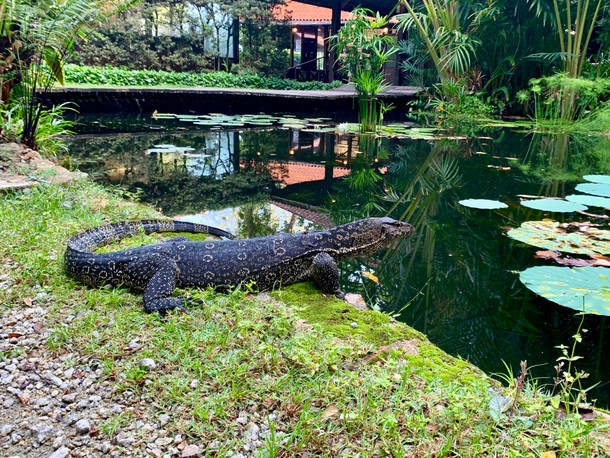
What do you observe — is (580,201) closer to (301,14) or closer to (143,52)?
(143,52)

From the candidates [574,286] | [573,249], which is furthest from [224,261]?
[573,249]

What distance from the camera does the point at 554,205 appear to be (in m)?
5.29

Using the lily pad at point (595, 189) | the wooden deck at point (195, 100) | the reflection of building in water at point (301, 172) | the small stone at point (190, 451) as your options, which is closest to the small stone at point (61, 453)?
the small stone at point (190, 451)

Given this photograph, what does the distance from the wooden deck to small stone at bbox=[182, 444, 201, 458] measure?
13918 millimetres

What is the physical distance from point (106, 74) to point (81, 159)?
1089 cm

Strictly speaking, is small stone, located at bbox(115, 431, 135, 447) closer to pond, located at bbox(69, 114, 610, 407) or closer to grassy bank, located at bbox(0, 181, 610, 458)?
grassy bank, located at bbox(0, 181, 610, 458)

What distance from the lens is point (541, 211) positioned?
5543mm

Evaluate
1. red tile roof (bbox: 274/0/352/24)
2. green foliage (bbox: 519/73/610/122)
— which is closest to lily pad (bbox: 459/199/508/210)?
green foliage (bbox: 519/73/610/122)

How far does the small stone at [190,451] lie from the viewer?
1.75m

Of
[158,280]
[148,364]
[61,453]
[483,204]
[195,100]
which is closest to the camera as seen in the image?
[61,453]

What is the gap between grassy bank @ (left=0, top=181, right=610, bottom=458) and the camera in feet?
5.85

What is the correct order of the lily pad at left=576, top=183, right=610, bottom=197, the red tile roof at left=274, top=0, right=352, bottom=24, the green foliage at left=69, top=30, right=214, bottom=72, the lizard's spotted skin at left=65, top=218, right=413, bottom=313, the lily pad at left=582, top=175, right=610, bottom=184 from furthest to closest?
the red tile roof at left=274, top=0, right=352, bottom=24
the green foliage at left=69, top=30, right=214, bottom=72
the lily pad at left=582, top=175, right=610, bottom=184
the lily pad at left=576, top=183, right=610, bottom=197
the lizard's spotted skin at left=65, top=218, right=413, bottom=313

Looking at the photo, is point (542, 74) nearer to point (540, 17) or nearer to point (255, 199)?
point (540, 17)

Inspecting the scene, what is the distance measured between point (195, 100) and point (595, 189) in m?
12.9
